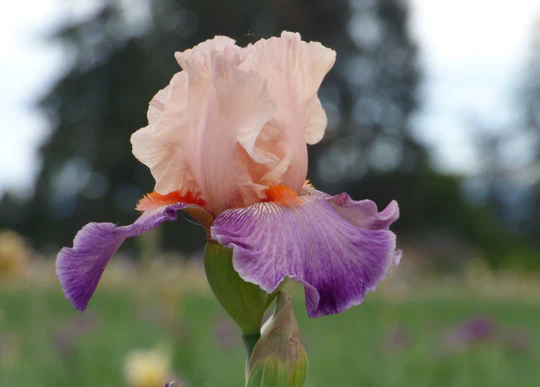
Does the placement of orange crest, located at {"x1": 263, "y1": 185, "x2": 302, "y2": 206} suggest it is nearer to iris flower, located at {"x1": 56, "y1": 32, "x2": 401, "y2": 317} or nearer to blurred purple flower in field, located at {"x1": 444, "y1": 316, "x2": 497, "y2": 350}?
iris flower, located at {"x1": 56, "y1": 32, "x2": 401, "y2": 317}

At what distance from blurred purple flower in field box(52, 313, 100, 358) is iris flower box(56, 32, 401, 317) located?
8.86ft

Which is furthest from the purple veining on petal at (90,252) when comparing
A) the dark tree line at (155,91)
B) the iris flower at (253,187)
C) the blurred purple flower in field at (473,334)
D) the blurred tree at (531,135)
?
the blurred tree at (531,135)

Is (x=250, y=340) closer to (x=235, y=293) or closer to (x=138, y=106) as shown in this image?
(x=235, y=293)

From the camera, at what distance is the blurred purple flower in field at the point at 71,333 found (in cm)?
332

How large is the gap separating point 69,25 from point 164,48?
125 inches

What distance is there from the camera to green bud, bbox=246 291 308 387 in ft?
2.45

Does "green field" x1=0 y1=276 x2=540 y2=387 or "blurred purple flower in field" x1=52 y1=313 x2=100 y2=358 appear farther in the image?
"blurred purple flower in field" x1=52 y1=313 x2=100 y2=358

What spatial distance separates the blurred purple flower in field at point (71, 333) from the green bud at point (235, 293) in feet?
9.12

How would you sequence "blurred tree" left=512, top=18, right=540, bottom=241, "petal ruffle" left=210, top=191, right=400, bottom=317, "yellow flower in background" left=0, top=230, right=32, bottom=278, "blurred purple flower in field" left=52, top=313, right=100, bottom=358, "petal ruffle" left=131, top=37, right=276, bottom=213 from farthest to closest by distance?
"blurred tree" left=512, top=18, right=540, bottom=241 < "blurred purple flower in field" left=52, top=313, right=100, bottom=358 < "yellow flower in background" left=0, top=230, right=32, bottom=278 < "petal ruffle" left=131, top=37, right=276, bottom=213 < "petal ruffle" left=210, top=191, right=400, bottom=317

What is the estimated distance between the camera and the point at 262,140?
34.9 inches

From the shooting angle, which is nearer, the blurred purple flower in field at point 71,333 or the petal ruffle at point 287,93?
the petal ruffle at point 287,93

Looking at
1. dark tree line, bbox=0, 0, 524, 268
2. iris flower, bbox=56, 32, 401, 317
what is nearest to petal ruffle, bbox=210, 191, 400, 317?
iris flower, bbox=56, 32, 401, 317

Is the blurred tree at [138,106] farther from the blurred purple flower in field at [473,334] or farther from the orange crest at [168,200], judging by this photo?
the orange crest at [168,200]

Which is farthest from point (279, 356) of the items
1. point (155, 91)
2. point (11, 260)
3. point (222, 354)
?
point (155, 91)
